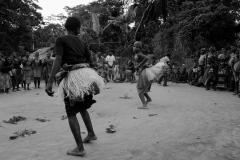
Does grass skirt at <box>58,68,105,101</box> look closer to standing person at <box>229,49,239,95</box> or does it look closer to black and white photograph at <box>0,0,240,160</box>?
black and white photograph at <box>0,0,240,160</box>

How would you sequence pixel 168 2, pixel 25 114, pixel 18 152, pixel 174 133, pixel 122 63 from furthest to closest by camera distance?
pixel 168 2
pixel 122 63
pixel 25 114
pixel 174 133
pixel 18 152

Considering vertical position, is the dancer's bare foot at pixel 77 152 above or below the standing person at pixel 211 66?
below

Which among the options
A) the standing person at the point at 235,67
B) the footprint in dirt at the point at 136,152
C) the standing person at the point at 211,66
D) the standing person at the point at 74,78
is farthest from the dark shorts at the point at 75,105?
the standing person at the point at 211,66

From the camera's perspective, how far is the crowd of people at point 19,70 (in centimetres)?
1100

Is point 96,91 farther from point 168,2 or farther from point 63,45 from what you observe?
point 168,2

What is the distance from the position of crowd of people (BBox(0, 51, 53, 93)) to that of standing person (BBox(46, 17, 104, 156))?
8476 mm

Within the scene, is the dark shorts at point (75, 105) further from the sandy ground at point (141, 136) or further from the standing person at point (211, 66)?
the standing person at point (211, 66)

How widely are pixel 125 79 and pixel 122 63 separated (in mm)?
1803

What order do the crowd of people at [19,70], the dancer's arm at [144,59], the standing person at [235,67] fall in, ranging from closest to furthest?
1. the dancer's arm at [144,59]
2. the standing person at [235,67]
3. the crowd of people at [19,70]

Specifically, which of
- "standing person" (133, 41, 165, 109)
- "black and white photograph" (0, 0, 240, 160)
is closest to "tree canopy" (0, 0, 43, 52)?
"black and white photograph" (0, 0, 240, 160)

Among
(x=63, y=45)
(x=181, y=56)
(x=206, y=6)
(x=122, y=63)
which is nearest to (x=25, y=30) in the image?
(x=122, y=63)

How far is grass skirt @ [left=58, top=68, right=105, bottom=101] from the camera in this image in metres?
3.27

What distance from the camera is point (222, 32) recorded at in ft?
47.8

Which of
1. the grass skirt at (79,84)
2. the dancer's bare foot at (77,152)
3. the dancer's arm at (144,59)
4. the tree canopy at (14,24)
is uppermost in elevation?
the tree canopy at (14,24)
